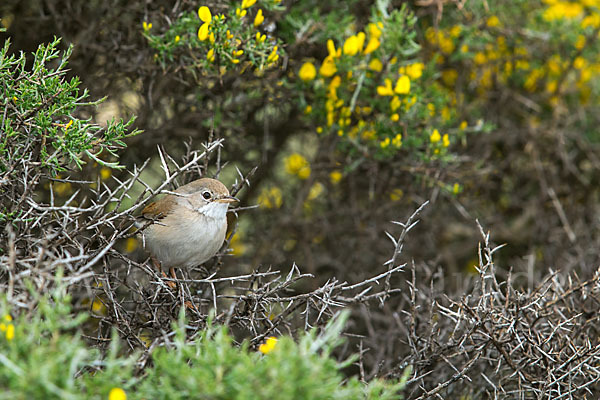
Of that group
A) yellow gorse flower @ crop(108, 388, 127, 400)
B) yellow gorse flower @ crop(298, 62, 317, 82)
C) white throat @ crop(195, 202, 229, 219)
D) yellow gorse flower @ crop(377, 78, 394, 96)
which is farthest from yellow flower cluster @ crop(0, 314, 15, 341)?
yellow gorse flower @ crop(377, 78, 394, 96)

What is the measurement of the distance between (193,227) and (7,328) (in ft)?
5.42

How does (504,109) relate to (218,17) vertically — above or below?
below

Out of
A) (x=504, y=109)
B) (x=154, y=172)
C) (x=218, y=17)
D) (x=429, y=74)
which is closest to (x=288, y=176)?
(x=154, y=172)

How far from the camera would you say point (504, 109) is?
5.13 m

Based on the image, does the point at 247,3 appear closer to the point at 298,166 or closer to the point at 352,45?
the point at 352,45

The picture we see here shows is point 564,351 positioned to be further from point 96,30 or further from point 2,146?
point 96,30

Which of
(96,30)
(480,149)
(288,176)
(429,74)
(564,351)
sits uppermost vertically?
(96,30)

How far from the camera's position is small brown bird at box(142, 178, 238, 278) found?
3.38m

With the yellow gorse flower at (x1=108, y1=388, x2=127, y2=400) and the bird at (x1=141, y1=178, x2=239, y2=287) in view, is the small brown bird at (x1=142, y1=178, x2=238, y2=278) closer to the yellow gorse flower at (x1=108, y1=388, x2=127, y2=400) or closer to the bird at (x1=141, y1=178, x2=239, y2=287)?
the bird at (x1=141, y1=178, x2=239, y2=287)

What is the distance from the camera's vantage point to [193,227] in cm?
342

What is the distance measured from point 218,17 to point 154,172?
Result: 1866mm

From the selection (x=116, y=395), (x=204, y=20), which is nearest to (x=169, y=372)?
(x=116, y=395)

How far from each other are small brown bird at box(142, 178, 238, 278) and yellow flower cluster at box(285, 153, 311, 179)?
A: 1.28 meters

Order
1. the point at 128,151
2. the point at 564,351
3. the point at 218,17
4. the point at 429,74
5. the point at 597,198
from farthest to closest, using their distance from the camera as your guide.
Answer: the point at 597,198
the point at 429,74
the point at 128,151
the point at 218,17
the point at 564,351
